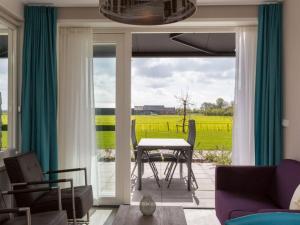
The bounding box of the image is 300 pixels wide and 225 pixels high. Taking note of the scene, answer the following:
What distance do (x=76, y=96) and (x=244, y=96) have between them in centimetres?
217

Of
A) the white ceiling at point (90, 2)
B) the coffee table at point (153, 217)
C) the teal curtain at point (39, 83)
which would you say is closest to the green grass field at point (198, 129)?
the teal curtain at point (39, 83)

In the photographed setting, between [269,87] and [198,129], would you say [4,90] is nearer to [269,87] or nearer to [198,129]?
[269,87]

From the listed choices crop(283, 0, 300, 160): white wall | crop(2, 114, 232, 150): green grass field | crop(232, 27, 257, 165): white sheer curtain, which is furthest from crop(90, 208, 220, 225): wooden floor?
crop(2, 114, 232, 150): green grass field

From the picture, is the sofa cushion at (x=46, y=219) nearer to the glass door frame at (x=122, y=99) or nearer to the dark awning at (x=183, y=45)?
the glass door frame at (x=122, y=99)

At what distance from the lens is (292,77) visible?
11.3 feet

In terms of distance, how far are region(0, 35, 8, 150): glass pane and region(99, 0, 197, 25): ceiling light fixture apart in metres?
2.09

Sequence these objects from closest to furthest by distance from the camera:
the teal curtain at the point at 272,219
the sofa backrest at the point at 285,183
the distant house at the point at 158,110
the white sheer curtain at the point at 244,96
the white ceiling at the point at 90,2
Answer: the teal curtain at the point at 272,219 < the sofa backrest at the point at 285,183 < the white ceiling at the point at 90,2 < the white sheer curtain at the point at 244,96 < the distant house at the point at 158,110

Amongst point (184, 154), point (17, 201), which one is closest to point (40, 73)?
point (17, 201)

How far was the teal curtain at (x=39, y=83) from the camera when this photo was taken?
12.5 feet

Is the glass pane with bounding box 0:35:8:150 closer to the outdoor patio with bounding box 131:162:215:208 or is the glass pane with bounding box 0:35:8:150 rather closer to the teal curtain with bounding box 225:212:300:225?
the outdoor patio with bounding box 131:162:215:208

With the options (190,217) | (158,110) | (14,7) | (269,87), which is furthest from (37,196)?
(158,110)

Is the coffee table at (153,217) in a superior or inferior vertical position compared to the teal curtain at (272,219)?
inferior

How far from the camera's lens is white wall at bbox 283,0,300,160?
331 centimetres

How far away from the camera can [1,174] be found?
3334mm
